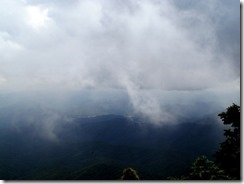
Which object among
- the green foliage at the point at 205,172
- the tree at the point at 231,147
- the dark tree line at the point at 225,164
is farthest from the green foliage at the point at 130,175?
the tree at the point at 231,147

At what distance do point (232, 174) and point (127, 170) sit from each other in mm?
4517

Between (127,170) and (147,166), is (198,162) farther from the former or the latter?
(147,166)

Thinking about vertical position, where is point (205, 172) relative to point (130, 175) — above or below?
above

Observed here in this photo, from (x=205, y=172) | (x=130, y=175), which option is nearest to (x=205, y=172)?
(x=205, y=172)

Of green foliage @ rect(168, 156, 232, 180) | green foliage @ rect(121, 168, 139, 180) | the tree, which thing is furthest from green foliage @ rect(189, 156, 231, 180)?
green foliage @ rect(121, 168, 139, 180)

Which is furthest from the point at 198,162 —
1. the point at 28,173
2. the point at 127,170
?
the point at 28,173

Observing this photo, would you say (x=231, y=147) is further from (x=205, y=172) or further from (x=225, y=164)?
(x=205, y=172)

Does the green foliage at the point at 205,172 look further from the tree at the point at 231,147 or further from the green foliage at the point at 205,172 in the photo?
the tree at the point at 231,147

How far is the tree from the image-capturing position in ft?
41.2

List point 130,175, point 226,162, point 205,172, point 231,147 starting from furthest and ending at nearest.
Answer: point 226,162, point 231,147, point 205,172, point 130,175

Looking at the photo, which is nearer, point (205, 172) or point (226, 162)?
point (205, 172)

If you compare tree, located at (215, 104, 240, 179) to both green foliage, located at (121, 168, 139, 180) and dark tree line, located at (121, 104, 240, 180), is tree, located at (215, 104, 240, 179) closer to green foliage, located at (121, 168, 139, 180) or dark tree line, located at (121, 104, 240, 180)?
dark tree line, located at (121, 104, 240, 180)

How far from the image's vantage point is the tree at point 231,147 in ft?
41.2

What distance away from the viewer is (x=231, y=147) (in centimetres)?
1322
